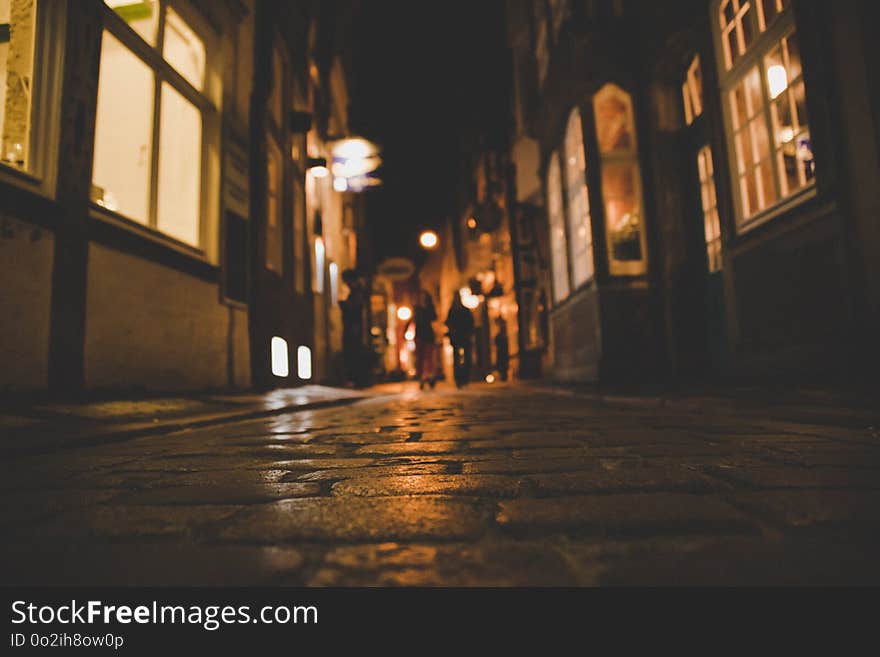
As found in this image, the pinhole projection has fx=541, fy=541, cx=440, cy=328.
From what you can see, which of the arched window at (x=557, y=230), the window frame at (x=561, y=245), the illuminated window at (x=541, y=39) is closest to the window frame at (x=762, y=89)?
the window frame at (x=561, y=245)

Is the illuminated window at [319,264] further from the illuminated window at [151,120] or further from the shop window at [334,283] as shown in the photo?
the illuminated window at [151,120]

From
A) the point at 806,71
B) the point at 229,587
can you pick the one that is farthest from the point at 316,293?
the point at 229,587

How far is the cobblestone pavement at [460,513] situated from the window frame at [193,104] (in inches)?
168

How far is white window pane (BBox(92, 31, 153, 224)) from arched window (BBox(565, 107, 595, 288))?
675 centimetres

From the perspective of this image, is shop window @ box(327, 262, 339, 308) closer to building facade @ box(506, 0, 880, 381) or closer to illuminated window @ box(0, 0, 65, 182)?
building facade @ box(506, 0, 880, 381)

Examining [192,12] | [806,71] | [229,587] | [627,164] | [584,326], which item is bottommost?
[229,587]

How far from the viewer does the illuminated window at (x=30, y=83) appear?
4703mm

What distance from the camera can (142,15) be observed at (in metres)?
6.52

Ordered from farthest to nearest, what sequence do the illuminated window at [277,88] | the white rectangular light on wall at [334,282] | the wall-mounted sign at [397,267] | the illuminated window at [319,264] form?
the wall-mounted sign at [397,267] < the white rectangular light on wall at [334,282] < the illuminated window at [319,264] < the illuminated window at [277,88]

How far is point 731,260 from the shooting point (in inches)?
263

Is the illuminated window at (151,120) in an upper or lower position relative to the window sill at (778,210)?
upper

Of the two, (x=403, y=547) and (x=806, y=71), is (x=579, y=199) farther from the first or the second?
(x=403, y=547)

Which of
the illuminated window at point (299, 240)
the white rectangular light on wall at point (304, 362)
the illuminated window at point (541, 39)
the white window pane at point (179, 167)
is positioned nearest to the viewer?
the white window pane at point (179, 167)

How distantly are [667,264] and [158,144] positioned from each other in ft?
24.8
